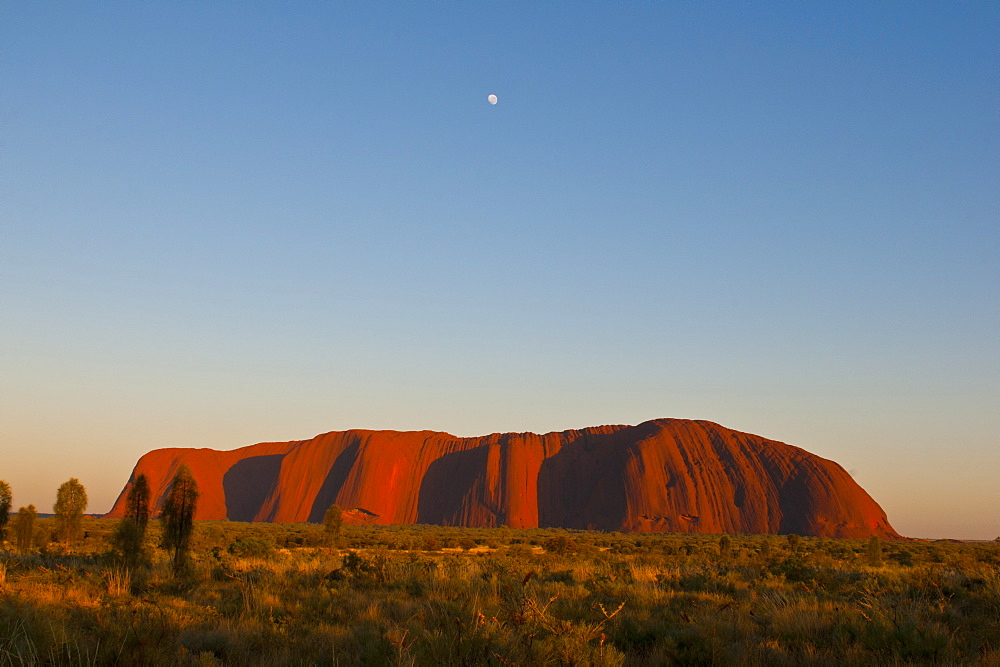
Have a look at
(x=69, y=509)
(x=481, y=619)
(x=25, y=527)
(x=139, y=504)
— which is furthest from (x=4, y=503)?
(x=481, y=619)

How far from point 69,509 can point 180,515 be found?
2204 cm

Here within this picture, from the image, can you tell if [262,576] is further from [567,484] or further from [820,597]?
[567,484]

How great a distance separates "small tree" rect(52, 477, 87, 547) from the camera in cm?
3209

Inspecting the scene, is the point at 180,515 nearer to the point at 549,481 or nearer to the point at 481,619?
the point at 481,619

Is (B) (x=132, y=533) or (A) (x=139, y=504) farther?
(A) (x=139, y=504)

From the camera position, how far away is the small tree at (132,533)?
1455cm

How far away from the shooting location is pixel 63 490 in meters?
32.3

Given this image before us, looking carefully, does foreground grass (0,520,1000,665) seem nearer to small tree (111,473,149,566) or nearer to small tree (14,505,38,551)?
small tree (111,473,149,566)

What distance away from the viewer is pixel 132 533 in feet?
48.0

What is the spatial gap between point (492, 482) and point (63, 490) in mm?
79972

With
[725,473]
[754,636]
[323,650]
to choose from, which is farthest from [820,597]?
[725,473]

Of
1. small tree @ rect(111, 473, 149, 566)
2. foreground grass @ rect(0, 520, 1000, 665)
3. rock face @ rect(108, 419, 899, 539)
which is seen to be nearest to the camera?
foreground grass @ rect(0, 520, 1000, 665)

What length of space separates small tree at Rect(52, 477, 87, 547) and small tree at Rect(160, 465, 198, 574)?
2107cm

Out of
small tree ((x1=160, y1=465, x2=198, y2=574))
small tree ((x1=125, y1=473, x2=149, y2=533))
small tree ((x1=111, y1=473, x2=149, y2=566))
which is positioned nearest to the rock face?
small tree ((x1=160, y1=465, x2=198, y2=574))
